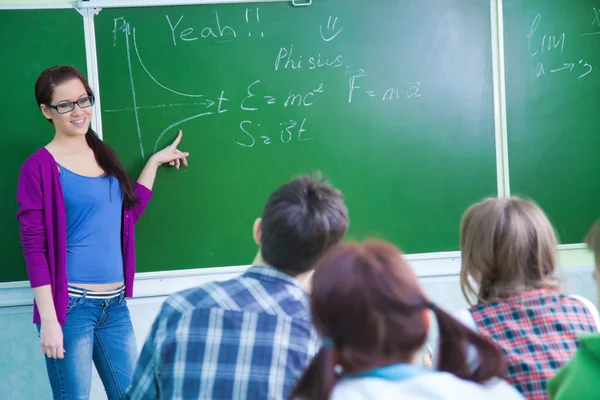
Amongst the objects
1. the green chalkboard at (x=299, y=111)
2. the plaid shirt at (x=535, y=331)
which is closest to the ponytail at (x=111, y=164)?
the green chalkboard at (x=299, y=111)

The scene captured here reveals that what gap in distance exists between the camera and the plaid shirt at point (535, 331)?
62.5 inches

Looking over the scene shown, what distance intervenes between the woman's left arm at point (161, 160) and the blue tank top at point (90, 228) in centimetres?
28

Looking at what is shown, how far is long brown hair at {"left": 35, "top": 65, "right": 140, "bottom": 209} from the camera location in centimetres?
259

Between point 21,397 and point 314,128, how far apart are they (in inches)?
75.1

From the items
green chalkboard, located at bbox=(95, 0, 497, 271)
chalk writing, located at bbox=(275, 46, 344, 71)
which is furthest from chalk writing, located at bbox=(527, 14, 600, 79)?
chalk writing, located at bbox=(275, 46, 344, 71)

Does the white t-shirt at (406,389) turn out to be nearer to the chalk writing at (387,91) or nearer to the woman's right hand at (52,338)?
the woman's right hand at (52,338)

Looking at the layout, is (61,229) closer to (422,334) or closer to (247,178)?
(247,178)

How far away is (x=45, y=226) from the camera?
8.19 ft

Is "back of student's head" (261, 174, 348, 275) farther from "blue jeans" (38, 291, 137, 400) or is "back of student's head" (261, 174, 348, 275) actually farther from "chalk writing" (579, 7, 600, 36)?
"chalk writing" (579, 7, 600, 36)

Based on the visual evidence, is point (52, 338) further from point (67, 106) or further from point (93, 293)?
point (67, 106)

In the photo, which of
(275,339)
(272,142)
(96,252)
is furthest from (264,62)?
(275,339)

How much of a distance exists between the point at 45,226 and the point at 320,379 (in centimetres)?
178

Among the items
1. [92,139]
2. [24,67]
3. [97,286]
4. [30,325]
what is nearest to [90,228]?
[97,286]

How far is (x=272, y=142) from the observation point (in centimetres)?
311
